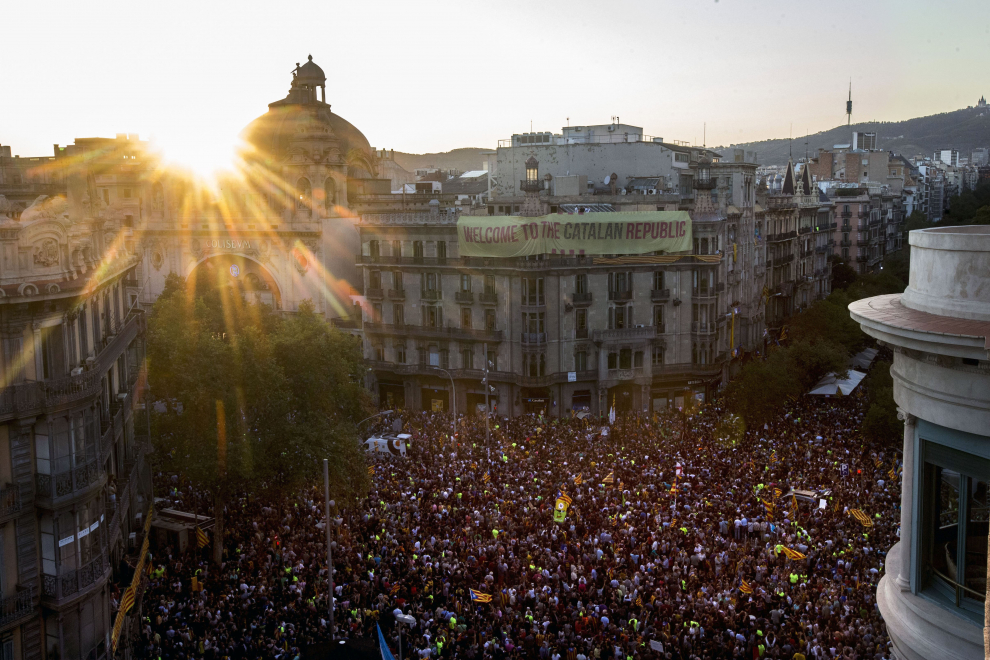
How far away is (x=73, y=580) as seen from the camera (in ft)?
67.9

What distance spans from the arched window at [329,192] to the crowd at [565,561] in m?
37.7

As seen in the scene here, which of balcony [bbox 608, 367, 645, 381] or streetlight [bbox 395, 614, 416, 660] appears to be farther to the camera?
balcony [bbox 608, 367, 645, 381]

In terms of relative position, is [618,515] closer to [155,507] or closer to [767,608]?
[767,608]

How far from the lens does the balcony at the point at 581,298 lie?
52875 mm

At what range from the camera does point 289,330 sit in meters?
36.5

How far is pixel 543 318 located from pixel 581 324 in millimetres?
2464

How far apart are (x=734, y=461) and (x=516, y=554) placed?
44.5 feet

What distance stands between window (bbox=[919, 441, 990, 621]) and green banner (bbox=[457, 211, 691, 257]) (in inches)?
1584

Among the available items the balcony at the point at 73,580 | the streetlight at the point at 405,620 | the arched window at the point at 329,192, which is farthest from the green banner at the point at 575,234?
the balcony at the point at 73,580

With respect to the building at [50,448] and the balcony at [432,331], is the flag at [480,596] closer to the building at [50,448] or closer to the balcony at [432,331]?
the building at [50,448]

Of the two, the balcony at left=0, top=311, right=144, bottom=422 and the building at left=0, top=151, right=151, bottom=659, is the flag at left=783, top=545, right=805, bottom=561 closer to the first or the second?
the building at left=0, top=151, right=151, bottom=659

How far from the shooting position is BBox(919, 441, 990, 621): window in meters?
10.9

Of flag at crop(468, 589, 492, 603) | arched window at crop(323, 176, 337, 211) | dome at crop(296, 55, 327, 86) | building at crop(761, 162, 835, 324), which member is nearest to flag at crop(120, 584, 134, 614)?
flag at crop(468, 589, 492, 603)

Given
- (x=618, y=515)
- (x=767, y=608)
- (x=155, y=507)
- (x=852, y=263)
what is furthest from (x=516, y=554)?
(x=852, y=263)
